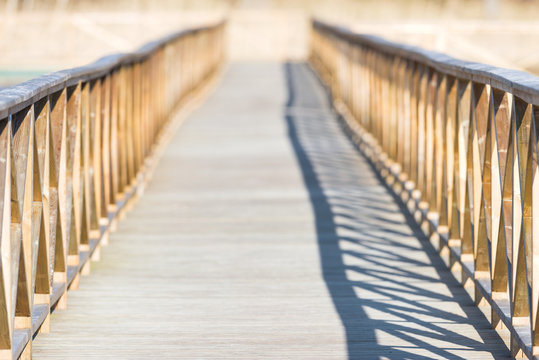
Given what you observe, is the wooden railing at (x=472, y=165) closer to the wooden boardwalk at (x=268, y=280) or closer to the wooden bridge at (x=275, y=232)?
the wooden bridge at (x=275, y=232)

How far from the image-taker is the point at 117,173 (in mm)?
6324

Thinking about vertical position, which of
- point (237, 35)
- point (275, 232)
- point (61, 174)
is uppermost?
point (61, 174)

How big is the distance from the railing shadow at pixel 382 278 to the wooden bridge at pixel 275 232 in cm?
1

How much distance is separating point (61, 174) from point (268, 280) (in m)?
1.14

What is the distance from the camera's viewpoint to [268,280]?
499 cm

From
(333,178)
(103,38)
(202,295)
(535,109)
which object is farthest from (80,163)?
(103,38)

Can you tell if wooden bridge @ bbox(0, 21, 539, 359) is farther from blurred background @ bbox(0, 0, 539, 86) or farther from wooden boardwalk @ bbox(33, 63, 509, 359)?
blurred background @ bbox(0, 0, 539, 86)

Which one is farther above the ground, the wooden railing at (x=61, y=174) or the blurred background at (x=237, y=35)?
the wooden railing at (x=61, y=174)

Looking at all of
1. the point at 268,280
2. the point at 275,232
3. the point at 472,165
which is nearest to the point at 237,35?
the point at 275,232

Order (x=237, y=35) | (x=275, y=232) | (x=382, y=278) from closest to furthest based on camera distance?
1. (x=382, y=278)
2. (x=275, y=232)
3. (x=237, y=35)

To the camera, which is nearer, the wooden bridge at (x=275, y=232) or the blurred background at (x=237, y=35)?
the wooden bridge at (x=275, y=232)

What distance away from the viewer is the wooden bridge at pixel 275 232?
3.52m

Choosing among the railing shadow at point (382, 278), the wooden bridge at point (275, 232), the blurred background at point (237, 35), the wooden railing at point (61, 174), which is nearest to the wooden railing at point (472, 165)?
the wooden bridge at point (275, 232)

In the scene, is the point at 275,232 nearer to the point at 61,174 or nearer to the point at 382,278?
the point at 382,278
